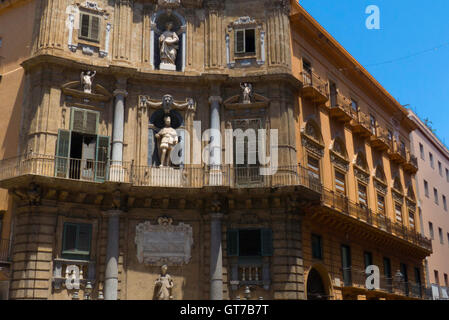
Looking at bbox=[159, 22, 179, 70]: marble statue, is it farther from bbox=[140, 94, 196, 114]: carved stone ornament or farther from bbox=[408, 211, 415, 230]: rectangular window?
bbox=[408, 211, 415, 230]: rectangular window

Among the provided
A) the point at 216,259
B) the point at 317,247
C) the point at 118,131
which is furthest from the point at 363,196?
the point at 118,131

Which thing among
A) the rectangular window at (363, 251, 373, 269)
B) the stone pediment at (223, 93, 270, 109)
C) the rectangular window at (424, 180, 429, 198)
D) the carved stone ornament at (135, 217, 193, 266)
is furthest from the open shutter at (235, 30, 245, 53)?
the rectangular window at (424, 180, 429, 198)

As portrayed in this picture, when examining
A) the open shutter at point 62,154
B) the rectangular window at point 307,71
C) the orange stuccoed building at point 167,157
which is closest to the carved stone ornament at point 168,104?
the orange stuccoed building at point 167,157

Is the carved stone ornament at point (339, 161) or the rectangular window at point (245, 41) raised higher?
the rectangular window at point (245, 41)

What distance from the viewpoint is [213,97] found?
27062mm

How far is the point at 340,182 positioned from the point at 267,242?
27.3 feet

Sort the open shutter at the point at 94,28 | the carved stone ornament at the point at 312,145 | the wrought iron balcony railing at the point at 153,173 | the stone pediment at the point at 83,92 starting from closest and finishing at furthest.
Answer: the wrought iron balcony railing at the point at 153,173
the stone pediment at the point at 83,92
the open shutter at the point at 94,28
the carved stone ornament at the point at 312,145

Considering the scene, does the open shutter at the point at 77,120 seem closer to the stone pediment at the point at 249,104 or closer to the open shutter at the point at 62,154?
the open shutter at the point at 62,154

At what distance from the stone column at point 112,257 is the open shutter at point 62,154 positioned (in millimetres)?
2668

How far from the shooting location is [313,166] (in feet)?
96.7

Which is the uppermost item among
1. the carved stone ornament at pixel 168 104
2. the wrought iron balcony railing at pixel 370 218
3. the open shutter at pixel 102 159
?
the carved stone ornament at pixel 168 104

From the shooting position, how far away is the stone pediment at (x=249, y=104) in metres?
27.3

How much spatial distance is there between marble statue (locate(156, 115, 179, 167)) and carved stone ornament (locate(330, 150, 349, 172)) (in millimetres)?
9471
